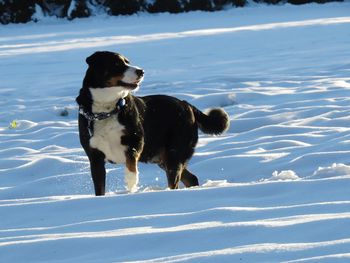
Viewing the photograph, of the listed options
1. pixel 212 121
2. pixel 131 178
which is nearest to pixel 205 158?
pixel 212 121

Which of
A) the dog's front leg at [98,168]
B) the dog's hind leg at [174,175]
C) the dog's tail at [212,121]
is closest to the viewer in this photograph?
the dog's front leg at [98,168]

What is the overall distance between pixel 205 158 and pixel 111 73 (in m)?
1.81

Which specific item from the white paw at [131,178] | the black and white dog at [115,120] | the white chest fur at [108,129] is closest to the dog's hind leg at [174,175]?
the black and white dog at [115,120]

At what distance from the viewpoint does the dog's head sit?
227 inches

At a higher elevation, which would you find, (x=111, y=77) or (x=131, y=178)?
(x=111, y=77)

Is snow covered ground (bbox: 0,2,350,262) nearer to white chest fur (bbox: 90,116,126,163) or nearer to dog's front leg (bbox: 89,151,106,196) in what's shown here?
dog's front leg (bbox: 89,151,106,196)

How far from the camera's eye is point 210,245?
11.0 feet

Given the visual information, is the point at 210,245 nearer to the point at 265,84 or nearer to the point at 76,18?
the point at 265,84

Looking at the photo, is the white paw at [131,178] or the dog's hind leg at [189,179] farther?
the dog's hind leg at [189,179]

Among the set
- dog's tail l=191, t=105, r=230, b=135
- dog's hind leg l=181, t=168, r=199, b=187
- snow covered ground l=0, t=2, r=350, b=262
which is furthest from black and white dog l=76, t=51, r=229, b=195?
dog's tail l=191, t=105, r=230, b=135

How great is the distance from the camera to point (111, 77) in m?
5.86

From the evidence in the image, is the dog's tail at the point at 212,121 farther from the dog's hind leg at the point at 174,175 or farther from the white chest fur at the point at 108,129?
the white chest fur at the point at 108,129

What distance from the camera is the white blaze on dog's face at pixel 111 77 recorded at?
228 inches

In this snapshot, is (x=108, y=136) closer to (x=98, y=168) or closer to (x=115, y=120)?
(x=115, y=120)
